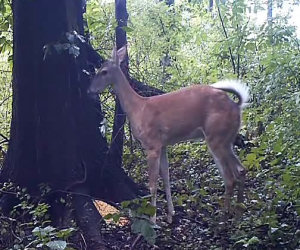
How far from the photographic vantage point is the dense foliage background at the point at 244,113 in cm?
443

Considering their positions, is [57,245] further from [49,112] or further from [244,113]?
[244,113]

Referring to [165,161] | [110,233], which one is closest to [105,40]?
[165,161]

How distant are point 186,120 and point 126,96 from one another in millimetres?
674

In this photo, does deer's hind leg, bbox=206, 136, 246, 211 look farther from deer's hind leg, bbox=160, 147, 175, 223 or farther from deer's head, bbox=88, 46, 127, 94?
deer's head, bbox=88, 46, 127, 94

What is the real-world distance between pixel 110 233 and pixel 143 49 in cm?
451

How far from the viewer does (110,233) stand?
16.1ft

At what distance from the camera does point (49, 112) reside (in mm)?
5215

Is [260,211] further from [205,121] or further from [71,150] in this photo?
[71,150]

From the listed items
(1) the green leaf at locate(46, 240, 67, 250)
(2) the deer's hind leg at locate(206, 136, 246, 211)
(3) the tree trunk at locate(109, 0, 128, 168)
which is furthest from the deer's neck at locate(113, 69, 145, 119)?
(1) the green leaf at locate(46, 240, 67, 250)

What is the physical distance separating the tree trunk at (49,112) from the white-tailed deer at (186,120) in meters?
0.38

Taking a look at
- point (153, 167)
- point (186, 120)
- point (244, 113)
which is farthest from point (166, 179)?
point (244, 113)

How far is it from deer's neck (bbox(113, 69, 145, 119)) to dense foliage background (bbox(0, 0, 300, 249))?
0.56m

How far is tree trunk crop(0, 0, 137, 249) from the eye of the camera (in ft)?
16.8

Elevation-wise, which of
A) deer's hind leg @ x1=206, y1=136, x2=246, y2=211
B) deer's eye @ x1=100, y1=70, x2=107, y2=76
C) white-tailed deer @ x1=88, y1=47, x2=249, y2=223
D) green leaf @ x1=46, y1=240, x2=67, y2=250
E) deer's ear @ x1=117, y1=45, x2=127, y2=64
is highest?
deer's ear @ x1=117, y1=45, x2=127, y2=64
